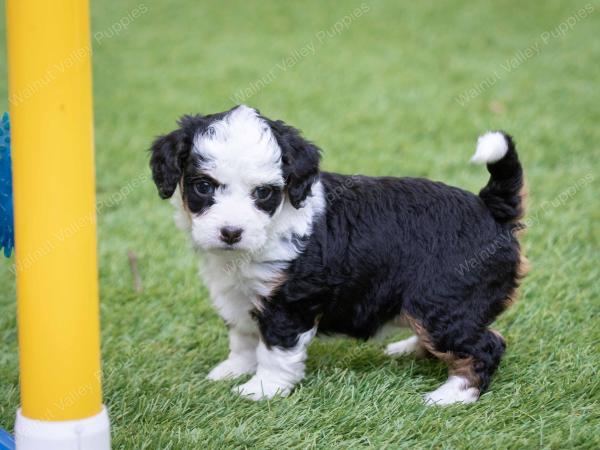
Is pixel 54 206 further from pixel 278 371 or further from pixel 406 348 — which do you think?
pixel 406 348

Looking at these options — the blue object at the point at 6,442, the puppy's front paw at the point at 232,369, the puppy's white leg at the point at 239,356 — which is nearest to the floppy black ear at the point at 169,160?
the puppy's white leg at the point at 239,356

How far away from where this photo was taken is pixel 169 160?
12.2 feet

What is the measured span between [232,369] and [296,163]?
3.82 ft

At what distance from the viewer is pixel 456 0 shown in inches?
523

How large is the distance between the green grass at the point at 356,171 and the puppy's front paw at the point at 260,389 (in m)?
0.07

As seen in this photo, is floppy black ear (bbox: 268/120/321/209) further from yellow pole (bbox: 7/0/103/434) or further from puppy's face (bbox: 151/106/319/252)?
yellow pole (bbox: 7/0/103/434)

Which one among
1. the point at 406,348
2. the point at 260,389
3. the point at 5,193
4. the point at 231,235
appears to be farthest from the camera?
the point at 406,348

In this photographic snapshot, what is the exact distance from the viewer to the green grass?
365 cm

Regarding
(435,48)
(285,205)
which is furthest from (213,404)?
(435,48)

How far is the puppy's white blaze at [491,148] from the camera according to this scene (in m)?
3.78

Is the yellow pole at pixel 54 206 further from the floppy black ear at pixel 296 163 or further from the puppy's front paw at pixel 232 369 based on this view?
the puppy's front paw at pixel 232 369

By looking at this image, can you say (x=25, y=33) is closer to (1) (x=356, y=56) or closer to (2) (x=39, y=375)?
(2) (x=39, y=375)

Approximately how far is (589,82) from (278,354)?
7.22 m

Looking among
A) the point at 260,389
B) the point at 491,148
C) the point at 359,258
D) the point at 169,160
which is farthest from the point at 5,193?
the point at 491,148
